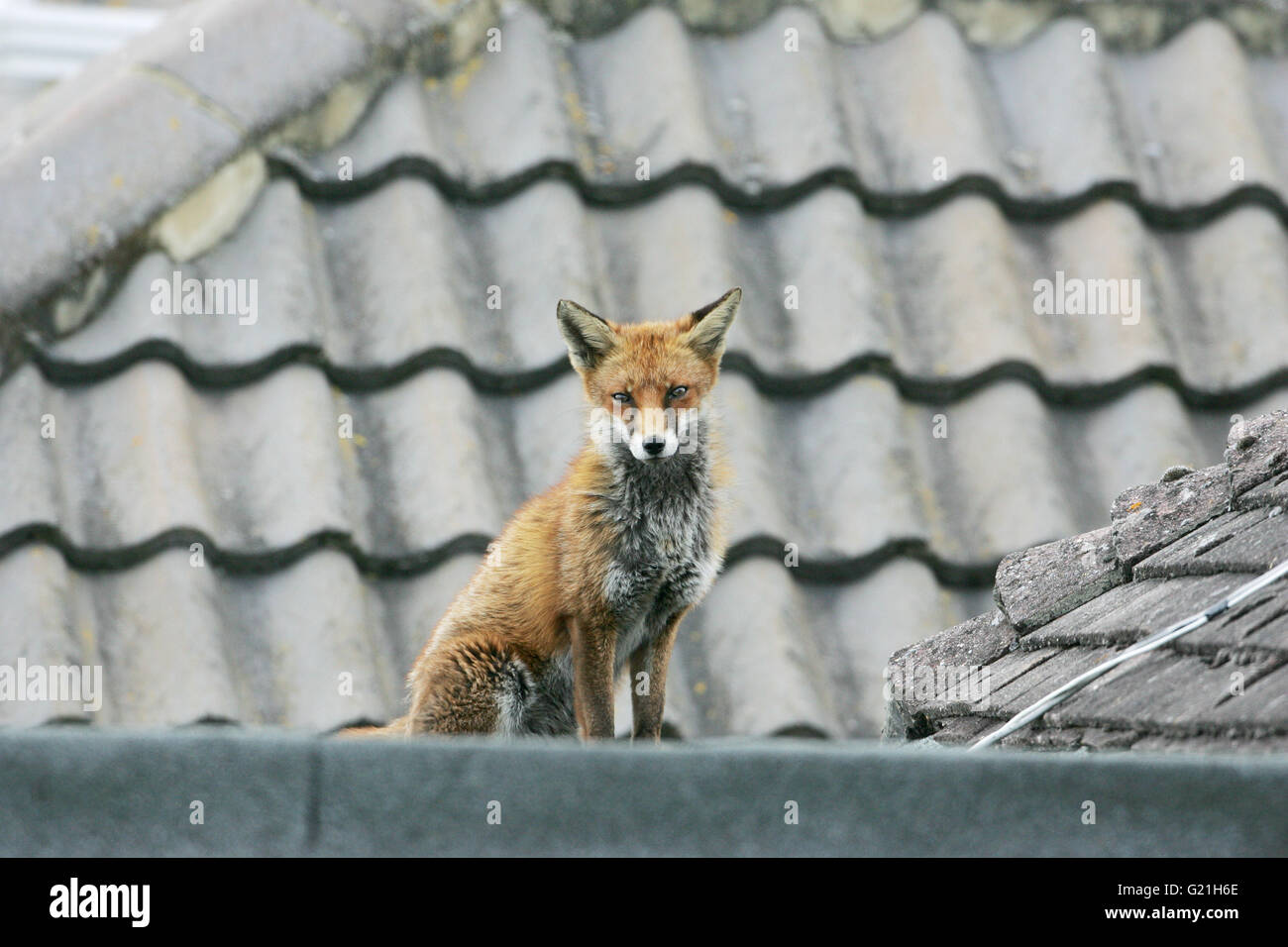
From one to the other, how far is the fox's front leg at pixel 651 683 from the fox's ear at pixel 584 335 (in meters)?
0.70

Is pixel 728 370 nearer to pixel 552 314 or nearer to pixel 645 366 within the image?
pixel 552 314

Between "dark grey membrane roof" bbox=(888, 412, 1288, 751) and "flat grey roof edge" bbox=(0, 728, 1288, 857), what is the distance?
0.39m

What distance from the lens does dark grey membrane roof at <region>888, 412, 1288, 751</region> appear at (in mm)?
Result: 2160

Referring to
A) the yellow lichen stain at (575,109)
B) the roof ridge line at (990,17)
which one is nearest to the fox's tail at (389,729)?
the yellow lichen stain at (575,109)

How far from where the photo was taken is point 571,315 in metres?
3.62

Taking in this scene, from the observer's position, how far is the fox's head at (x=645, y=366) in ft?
11.7

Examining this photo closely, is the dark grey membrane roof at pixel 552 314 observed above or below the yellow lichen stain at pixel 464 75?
below

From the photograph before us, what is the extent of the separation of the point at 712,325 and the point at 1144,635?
1472 mm

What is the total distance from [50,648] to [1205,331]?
3404 millimetres

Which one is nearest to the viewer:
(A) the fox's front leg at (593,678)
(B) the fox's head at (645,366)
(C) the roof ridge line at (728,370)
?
(A) the fox's front leg at (593,678)

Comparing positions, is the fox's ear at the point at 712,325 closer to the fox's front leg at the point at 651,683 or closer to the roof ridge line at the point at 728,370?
the roof ridge line at the point at 728,370
